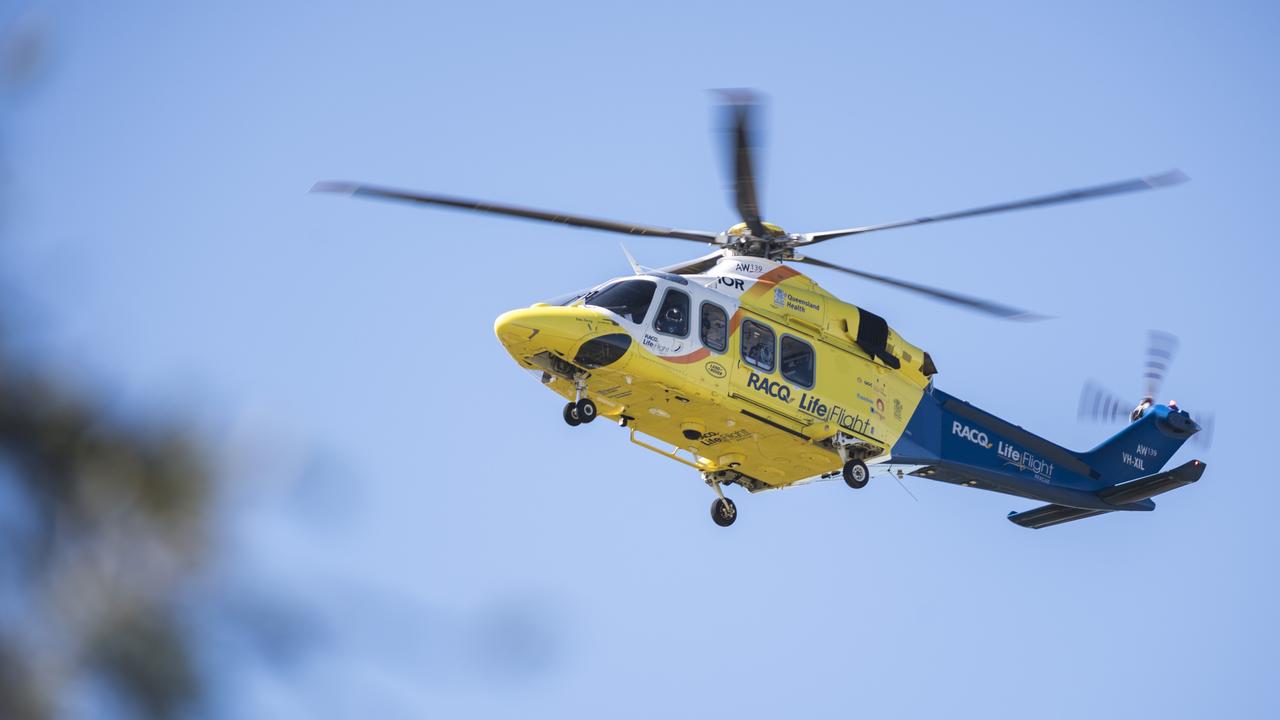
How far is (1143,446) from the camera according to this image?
23.1 meters

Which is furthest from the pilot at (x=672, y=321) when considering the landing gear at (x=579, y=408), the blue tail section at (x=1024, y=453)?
the blue tail section at (x=1024, y=453)

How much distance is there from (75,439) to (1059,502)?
19.9 metres

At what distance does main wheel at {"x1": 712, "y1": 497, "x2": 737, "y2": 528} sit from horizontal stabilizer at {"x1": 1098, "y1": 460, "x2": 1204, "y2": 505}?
252 inches

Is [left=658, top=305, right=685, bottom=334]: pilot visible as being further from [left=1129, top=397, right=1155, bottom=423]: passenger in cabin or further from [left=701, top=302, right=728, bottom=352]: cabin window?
[left=1129, top=397, right=1155, bottom=423]: passenger in cabin

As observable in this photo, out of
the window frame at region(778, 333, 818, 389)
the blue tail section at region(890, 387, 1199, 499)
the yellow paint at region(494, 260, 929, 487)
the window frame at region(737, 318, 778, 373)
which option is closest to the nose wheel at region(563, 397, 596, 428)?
the yellow paint at region(494, 260, 929, 487)

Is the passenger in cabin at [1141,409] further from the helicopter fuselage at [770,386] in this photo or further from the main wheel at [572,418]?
the main wheel at [572,418]

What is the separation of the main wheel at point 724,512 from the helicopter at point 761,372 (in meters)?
0.02

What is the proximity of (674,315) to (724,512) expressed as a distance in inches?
143

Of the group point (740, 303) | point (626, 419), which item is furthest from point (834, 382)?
point (626, 419)

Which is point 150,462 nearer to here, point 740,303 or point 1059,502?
point 740,303

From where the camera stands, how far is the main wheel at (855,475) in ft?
63.8

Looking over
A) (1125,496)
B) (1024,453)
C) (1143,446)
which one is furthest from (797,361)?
(1143,446)

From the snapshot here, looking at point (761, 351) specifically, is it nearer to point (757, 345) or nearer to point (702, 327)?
point (757, 345)

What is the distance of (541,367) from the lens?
58.5ft
